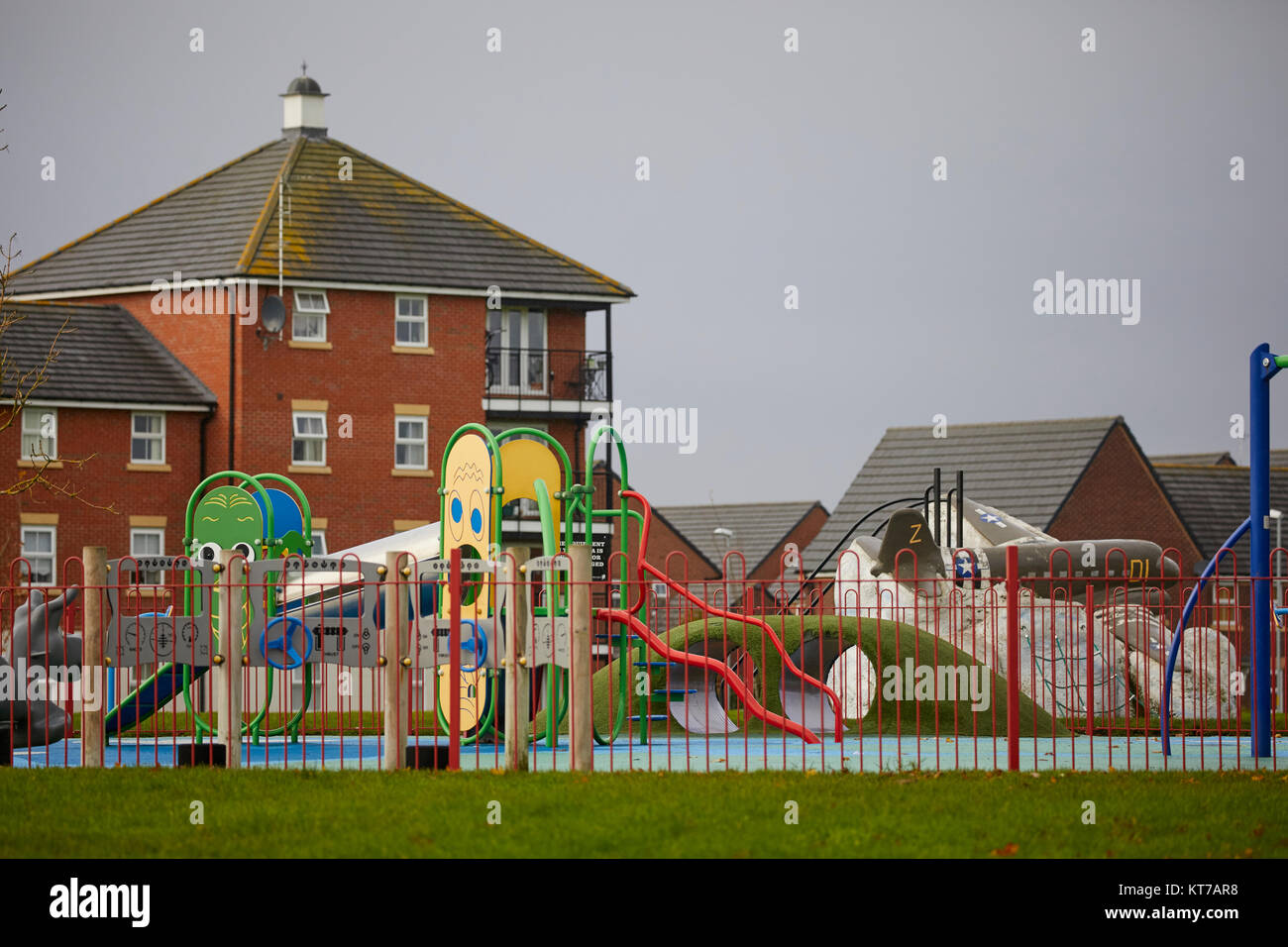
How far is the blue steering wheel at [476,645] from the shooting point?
56.5 ft

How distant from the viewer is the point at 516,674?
1630 cm

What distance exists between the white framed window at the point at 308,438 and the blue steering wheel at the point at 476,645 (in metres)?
31.1

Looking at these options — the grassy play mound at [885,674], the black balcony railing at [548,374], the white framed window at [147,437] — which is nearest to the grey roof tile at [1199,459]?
the black balcony railing at [548,374]

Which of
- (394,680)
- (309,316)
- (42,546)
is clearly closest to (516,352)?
(309,316)

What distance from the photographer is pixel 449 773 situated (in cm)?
1562

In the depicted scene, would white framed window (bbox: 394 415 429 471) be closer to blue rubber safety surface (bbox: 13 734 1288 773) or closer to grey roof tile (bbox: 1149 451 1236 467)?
blue rubber safety surface (bbox: 13 734 1288 773)

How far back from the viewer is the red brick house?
157 ft

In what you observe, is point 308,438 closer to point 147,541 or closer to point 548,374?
point 147,541

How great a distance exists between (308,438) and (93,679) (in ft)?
104

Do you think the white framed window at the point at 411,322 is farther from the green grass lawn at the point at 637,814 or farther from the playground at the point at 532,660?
the green grass lawn at the point at 637,814

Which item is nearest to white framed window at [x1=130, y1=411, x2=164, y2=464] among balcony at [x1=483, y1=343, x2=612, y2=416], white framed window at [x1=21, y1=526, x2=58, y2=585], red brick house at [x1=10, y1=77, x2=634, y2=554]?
red brick house at [x1=10, y1=77, x2=634, y2=554]
